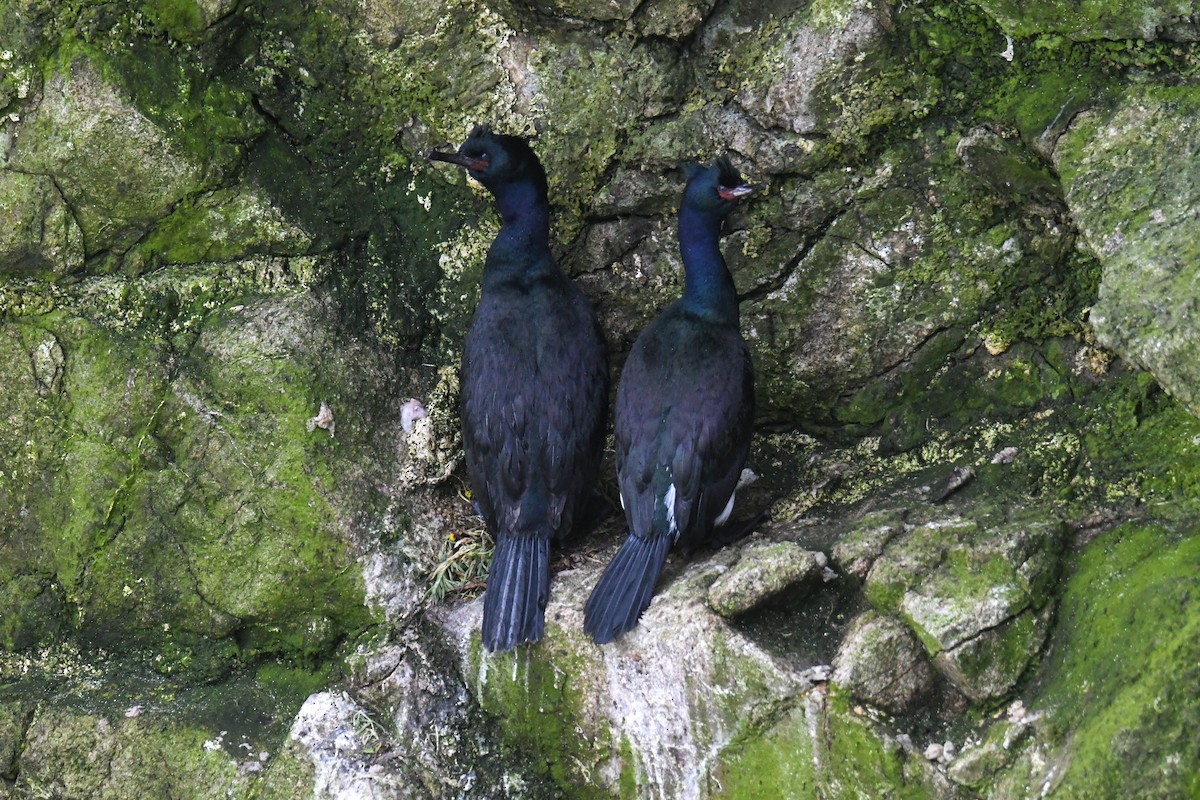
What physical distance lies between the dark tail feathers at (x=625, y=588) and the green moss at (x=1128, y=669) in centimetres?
143

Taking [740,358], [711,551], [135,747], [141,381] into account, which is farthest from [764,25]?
[135,747]

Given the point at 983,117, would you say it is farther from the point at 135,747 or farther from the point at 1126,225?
the point at 135,747

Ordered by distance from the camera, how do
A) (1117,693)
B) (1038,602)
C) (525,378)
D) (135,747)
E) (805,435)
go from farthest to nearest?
(805,435)
(525,378)
(135,747)
(1038,602)
(1117,693)

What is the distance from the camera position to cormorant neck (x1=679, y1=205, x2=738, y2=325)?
5324 millimetres

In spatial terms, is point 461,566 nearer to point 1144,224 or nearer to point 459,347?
point 459,347

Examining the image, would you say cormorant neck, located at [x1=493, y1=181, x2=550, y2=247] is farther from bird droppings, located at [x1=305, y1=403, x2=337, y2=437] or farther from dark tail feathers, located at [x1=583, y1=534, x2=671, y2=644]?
dark tail feathers, located at [x1=583, y1=534, x2=671, y2=644]

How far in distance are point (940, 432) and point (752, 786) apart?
173 cm

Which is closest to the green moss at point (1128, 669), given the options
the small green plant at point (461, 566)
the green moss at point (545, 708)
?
the green moss at point (545, 708)

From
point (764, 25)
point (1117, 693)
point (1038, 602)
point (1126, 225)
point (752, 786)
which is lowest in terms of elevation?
point (752, 786)

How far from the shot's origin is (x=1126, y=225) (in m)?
4.44

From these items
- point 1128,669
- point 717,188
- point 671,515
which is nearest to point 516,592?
point 671,515

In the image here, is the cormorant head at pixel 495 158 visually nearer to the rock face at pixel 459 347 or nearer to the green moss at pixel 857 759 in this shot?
the rock face at pixel 459 347

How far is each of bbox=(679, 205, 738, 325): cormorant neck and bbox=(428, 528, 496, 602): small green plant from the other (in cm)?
135

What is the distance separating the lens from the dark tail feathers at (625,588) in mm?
4699
